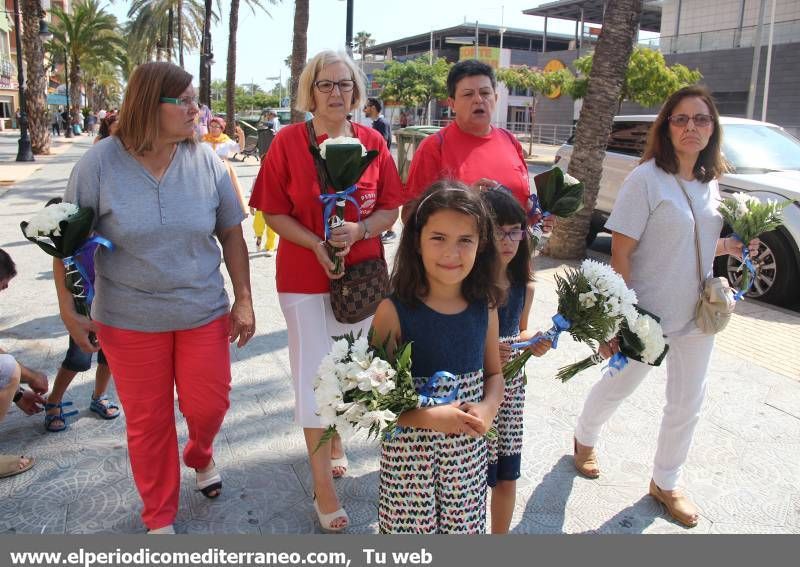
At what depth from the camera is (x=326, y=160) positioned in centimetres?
268

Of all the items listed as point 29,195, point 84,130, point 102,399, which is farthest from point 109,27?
point 102,399

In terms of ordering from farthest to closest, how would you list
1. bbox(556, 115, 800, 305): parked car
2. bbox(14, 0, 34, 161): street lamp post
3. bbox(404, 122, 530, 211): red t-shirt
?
bbox(14, 0, 34, 161): street lamp post, bbox(556, 115, 800, 305): parked car, bbox(404, 122, 530, 211): red t-shirt

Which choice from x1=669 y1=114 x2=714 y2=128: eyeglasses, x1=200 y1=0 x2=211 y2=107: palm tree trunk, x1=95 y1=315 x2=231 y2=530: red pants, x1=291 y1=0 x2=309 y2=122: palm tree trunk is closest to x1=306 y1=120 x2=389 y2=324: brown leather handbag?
x1=95 y1=315 x2=231 y2=530: red pants

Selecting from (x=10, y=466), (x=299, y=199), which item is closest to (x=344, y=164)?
(x=299, y=199)

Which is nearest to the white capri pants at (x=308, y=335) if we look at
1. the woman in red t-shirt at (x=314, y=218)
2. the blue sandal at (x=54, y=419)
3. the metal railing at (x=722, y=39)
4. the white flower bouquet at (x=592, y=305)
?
the woman in red t-shirt at (x=314, y=218)

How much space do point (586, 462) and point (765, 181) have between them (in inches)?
205

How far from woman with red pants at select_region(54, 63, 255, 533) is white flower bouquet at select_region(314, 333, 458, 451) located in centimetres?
94

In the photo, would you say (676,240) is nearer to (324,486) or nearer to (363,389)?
(363,389)

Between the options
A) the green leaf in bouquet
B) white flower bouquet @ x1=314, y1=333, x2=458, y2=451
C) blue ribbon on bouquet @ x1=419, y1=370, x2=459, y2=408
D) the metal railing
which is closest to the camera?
white flower bouquet @ x1=314, y1=333, x2=458, y2=451

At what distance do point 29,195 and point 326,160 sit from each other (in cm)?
1286

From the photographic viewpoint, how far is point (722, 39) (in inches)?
1243

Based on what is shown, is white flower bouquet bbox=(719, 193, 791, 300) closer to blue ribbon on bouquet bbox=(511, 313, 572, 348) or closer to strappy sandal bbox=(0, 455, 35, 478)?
blue ribbon on bouquet bbox=(511, 313, 572, 348)

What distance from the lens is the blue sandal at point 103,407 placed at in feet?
13.2

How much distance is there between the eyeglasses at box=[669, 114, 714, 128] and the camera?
9.98 ft
